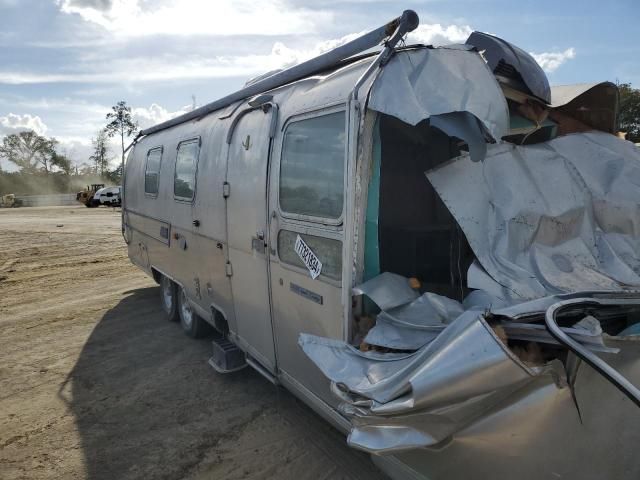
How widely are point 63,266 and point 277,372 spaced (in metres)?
9.53

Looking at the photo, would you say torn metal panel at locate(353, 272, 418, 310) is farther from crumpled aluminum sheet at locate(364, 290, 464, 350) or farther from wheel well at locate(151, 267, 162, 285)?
wheel well at locate(151, 267, 162, 285)

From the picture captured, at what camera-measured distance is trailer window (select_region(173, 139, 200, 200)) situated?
5.43 meters

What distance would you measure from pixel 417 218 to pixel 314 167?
120 cm

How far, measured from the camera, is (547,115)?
13.0 ft

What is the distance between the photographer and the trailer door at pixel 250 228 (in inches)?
156

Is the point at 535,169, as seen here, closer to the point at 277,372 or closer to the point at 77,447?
the point at 277,372

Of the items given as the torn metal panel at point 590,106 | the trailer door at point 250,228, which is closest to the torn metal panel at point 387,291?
the trailer door at point 250,228

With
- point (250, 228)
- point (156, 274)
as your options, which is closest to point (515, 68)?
point (250, 228)

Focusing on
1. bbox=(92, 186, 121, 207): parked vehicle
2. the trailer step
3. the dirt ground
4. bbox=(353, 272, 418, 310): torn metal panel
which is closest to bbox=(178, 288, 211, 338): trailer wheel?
the dirt ground

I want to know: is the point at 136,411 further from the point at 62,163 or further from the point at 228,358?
the point at 62,163

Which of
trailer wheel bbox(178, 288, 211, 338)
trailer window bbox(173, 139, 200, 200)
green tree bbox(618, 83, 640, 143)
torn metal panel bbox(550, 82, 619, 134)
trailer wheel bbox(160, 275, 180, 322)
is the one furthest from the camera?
green tree bbox(618, 83, 640, 143)

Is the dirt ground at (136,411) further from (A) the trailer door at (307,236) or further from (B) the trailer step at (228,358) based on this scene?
(A) the trailer door at (307,236)

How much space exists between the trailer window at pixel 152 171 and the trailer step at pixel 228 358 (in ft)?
9.31

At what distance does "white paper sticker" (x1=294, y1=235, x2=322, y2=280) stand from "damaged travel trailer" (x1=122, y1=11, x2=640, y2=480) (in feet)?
0.04
